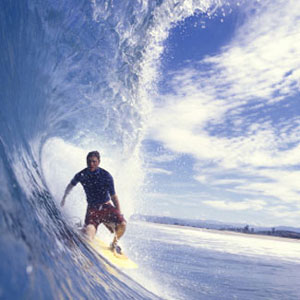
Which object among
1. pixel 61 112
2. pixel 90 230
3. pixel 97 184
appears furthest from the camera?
pixel 61 112

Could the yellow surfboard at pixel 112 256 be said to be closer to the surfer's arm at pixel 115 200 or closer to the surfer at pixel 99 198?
the surfer at pixel 99 198

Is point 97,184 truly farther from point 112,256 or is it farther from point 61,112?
point 61,112

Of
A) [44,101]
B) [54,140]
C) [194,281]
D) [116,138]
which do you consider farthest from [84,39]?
[194,281]

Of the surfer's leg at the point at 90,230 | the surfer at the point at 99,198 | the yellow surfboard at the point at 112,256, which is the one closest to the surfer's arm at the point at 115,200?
the surfer at the point at 99,198

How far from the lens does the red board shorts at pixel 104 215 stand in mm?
4656

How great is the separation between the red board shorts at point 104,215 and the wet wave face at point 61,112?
0.69 metres

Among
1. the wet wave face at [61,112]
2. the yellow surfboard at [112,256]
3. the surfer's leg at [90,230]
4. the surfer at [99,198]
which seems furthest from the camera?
the surfer at [99,198]

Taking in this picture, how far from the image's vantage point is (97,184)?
15.3 ft

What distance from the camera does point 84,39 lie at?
5.78 metres

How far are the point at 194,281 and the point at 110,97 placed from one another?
5.12 metres

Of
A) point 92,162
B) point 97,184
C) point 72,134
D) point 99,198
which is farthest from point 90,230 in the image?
point 72,134

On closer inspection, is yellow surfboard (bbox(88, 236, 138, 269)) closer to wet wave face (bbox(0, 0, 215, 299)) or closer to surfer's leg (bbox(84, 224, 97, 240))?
surfer's leg (bbox(84, 224, 97, 240))

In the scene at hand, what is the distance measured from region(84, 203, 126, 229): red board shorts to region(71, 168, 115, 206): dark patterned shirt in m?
0.11

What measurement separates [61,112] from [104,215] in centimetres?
355
